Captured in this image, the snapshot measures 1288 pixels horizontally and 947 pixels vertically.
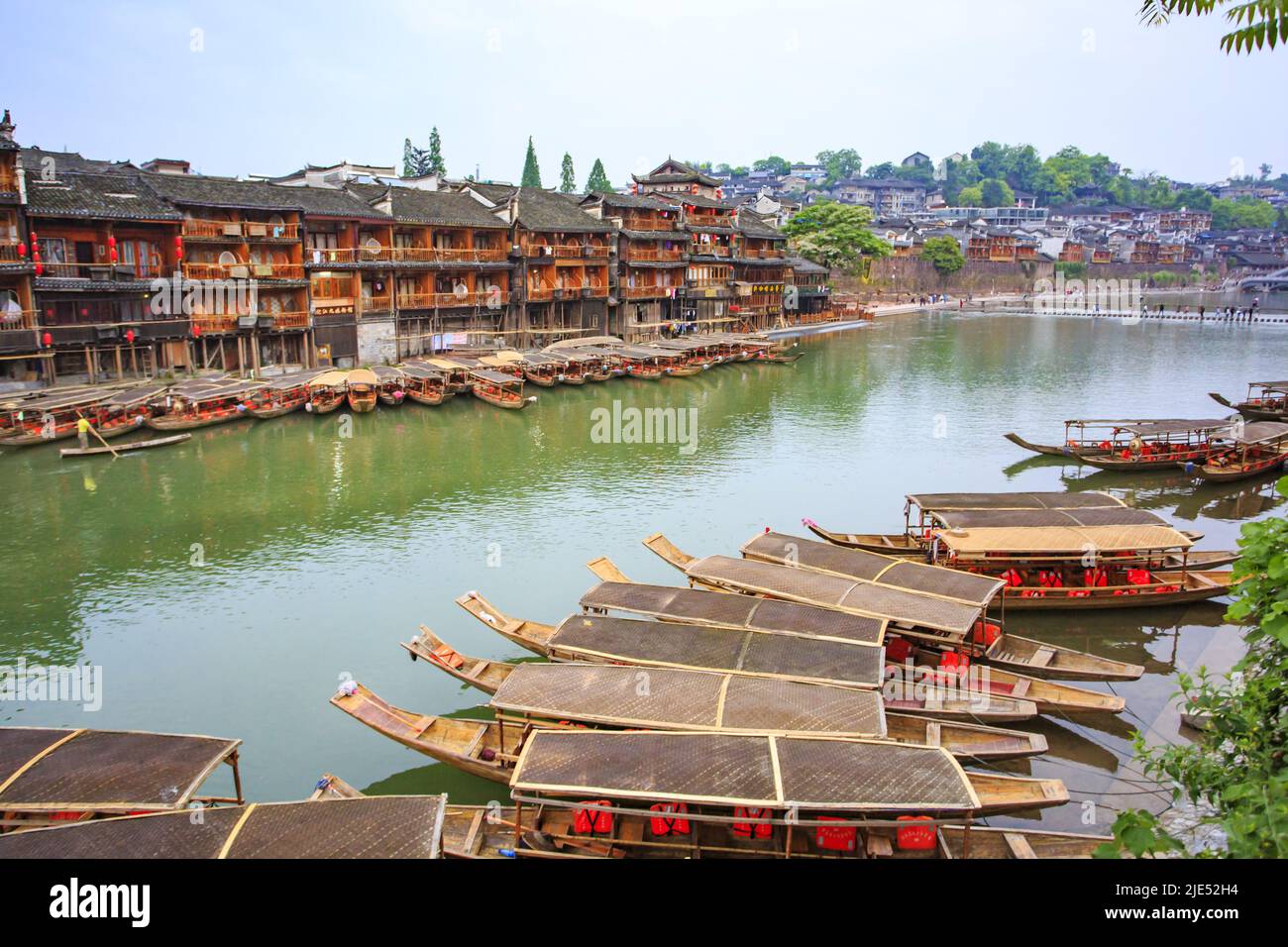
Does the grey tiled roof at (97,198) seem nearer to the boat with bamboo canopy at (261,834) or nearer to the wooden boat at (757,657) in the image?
the wooden boat at (757,657)

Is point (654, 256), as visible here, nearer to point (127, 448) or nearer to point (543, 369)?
point (543, 369)

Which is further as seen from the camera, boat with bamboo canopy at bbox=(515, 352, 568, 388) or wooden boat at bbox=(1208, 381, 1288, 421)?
boat with bamboo canopy at bbox=(515, 352, 568, 388)

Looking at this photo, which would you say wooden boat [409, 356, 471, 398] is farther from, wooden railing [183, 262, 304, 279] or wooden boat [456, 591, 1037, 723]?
wooden boat [456, 591, 1037, 723]

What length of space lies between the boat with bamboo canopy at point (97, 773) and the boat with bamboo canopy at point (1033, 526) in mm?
16228

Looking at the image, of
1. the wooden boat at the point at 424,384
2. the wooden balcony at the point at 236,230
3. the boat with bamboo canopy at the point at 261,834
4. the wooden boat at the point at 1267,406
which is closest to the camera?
the boat with bamboo canopy at the point at 261,834

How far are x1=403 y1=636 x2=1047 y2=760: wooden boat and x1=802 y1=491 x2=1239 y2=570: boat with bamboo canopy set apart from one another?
7512 millimetres

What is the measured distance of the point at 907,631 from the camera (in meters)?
16.9

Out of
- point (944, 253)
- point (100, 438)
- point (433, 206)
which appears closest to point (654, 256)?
point (433, 206)

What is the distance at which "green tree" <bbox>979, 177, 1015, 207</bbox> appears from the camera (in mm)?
190250

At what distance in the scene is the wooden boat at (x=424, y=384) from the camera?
1777 inches

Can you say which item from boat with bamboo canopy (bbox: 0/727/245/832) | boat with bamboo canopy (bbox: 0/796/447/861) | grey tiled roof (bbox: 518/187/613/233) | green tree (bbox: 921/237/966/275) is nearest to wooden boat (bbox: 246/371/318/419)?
grey tiled roof (bbox: 518/187/613/233)

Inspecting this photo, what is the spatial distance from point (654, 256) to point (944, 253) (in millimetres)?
64450

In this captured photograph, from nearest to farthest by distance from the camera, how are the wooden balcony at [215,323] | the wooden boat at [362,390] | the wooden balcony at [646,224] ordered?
1. the wooden boat at [362,390]
2. the wooden balcony at [215,323]
3. the wooden balcony at [646,224]

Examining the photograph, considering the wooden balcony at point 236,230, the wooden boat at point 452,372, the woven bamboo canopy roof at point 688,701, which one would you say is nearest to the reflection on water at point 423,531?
the wooden boat at point 452,372
